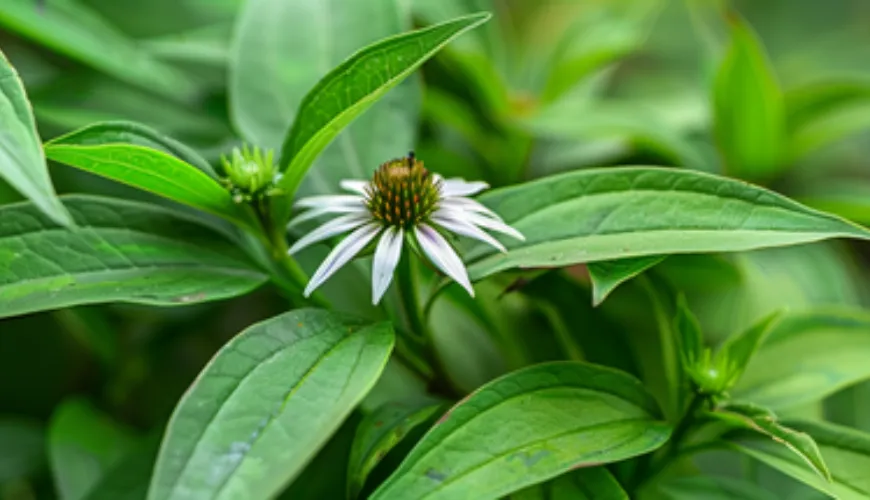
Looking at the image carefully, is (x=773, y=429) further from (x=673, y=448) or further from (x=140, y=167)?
(x=140, y=167)

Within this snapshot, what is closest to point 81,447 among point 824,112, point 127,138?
point 127,138

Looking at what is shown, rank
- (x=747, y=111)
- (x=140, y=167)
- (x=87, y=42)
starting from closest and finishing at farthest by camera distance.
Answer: (x=140, y=167)
(x=87, y=42)
(x=747, y=111)

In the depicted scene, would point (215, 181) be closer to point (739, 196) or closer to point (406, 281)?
point (406, 281)

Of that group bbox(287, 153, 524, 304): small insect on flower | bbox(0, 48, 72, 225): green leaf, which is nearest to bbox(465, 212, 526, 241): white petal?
bbox(287, 153, 524, 304): small insect on flower

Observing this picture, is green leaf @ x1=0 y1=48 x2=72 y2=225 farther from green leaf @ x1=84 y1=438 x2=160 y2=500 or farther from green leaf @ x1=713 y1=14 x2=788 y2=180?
green leaf @ x1=713 y1=14 x2=788 y2=180

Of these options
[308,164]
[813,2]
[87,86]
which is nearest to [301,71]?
[308,164]
